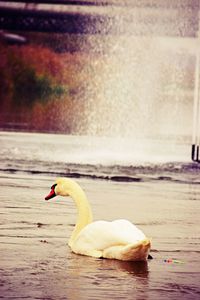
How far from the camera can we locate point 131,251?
29.5 ft

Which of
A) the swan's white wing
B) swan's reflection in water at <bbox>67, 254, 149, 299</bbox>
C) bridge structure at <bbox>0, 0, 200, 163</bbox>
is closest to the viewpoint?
swan's reflection in water at <bbox>67, 254, 149, 299</bbox>

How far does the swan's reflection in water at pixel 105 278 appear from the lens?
759cm

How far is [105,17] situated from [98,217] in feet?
107

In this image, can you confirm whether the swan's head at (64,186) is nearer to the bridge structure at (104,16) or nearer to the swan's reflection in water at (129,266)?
the swan's reflection in water at (129,266)

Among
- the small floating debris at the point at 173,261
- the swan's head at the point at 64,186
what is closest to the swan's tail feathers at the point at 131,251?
the small floating debris at the point at 173,261

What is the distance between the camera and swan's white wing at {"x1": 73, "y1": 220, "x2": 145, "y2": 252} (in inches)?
355

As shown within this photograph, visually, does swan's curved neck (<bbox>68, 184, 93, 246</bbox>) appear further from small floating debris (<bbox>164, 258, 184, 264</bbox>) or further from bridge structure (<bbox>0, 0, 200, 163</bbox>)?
bridge structure (<bbox>0, 0, 200, 163</bbox>)

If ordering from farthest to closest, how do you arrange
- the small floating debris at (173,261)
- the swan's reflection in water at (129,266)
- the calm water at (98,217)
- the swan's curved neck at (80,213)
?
1. the swan's curved neck at (80,213)
2. the small floating debris at (173,261)
3. the swan's reflection in water at (129,266)
4. the calm water at (98,217)

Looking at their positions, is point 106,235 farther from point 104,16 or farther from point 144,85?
point 144,85

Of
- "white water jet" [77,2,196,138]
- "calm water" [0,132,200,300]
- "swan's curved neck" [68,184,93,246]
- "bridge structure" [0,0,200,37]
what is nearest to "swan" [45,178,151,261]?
"swan's curved neck" [68,184,93,246]

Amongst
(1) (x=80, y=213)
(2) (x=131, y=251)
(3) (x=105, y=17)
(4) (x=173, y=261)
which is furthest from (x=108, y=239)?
(3) (x=105, y=17)

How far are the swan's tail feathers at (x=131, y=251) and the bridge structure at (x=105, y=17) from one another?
2645 centimetres

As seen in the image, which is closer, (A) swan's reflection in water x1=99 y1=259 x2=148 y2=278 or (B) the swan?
(A) swan's reflection in water x1=99 y1=259 x2=148 y2=278

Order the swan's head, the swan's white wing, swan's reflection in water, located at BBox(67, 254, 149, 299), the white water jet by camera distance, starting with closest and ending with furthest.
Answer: swan's reflection in water, located at BBox(67, 254, 149, 299), the swan's white wing, the swan's head, the white water jet
